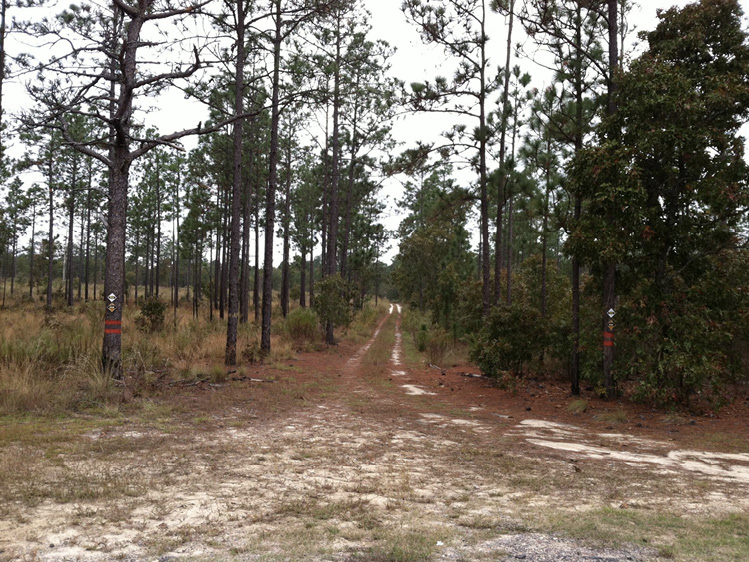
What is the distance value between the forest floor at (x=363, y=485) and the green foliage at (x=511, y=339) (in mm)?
3570

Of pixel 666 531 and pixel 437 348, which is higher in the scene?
pixel 666 531

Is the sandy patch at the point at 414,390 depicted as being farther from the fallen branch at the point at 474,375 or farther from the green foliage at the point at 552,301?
the green foliage at the point at 552,301

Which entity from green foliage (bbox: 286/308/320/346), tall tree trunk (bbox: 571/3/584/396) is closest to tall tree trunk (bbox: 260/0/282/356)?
green foliage (bbox: 286/308/320/346)

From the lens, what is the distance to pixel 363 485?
4.39m

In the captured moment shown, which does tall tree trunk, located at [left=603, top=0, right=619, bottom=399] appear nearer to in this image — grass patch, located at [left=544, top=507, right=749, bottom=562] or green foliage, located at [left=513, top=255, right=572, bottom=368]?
green foliage, located at [left=513, top=255, right=572, bottom=368]

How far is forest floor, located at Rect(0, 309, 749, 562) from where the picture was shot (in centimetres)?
307

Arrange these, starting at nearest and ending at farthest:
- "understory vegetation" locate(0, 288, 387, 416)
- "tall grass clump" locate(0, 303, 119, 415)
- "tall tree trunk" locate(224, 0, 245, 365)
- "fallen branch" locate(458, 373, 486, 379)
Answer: "tall grass clump" locate(0, 303, 119, 415)
"understory vegetation" locate(0, 288, 387, 416)
"tall tree trunk" locate(224, 0, 245, 365)
"fallen branch" locate(458, 373, 486, 379)

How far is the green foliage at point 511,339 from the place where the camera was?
39.8ft

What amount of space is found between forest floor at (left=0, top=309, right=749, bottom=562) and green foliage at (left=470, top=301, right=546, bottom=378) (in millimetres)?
3570

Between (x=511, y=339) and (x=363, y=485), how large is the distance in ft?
28.2

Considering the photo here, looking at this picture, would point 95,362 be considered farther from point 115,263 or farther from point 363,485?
point 363,485

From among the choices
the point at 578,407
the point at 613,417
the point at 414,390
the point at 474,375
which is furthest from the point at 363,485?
the point at 474,375

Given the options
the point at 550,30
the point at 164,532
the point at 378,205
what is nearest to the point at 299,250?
the point at 378,205

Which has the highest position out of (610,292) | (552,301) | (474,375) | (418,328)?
(610,292)
